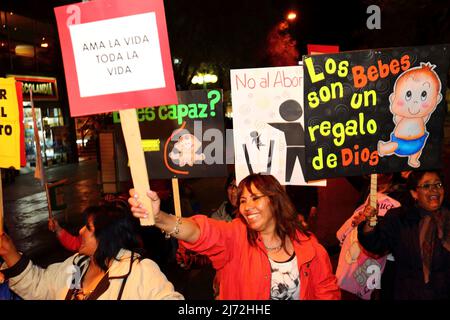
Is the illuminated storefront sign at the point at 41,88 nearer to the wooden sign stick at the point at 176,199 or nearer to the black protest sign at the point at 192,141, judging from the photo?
the black protest sign at the point at 192,141

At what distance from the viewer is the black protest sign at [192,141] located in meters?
3.83

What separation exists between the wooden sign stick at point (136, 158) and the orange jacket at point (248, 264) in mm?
386

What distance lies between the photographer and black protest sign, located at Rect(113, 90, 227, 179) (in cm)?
383

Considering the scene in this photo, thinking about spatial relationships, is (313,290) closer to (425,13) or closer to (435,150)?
(435,150)

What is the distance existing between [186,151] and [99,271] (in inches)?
56.5

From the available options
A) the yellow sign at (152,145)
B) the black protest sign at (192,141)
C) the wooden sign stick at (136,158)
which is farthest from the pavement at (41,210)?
the wooden sign stick at (136,158)

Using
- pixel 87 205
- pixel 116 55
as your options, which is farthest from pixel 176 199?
pixel 87 205

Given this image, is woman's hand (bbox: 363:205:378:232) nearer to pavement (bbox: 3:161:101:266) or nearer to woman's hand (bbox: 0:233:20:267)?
woman's hand (bbox: 0:233:20:267)

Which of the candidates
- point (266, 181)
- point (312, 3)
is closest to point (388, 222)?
point (266, 181)

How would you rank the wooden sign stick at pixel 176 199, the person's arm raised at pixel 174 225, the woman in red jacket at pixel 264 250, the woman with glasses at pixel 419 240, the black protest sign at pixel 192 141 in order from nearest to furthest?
1. the person's arm raised at pixel 174 225
2. the woman in red jacket at pixel 264 250
3. the woman with glasses at pixel 419 240
4. the wooden sign stick at pixel 176 199
5. the black protest sign at pixel 192 141

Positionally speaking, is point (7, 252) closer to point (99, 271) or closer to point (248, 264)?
point (99, 271)

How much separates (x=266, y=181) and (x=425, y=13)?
10.8 m

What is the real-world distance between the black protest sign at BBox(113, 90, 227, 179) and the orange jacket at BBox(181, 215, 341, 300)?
105 centimetres

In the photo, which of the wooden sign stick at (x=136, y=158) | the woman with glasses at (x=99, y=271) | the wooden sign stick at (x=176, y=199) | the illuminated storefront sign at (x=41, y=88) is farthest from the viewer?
the illuminated storefront sign at (x=41, y=88)
